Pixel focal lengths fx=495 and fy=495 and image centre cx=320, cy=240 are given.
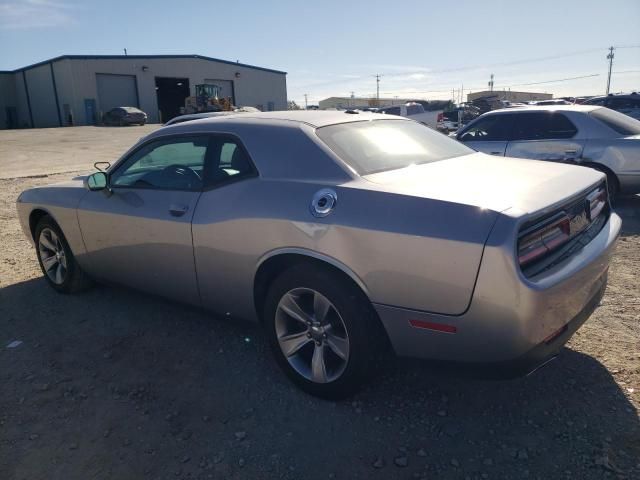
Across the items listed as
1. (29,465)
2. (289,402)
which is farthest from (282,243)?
(29,465)

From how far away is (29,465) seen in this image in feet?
8.20

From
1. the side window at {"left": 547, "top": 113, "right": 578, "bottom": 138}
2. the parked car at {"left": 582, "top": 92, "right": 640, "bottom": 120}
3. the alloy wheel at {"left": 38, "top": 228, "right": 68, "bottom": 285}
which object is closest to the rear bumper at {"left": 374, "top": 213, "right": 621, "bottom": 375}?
the alloy wheel at {"left": 38, "top": 228, "right": 68, "bottom": 285}

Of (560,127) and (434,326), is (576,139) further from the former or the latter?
(434,326)

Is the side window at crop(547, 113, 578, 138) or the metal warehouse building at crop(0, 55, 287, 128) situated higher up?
the metal warehouse building at crop(0, 55, 287, 128)

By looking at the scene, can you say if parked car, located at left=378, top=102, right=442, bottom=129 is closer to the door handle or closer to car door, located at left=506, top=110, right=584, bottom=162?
car door, located at left=506, top=110, right=584, bottom=162

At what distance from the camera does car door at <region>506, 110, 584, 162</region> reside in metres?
7.02

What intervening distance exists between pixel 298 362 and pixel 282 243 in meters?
0.75

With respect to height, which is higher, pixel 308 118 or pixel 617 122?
pixel 308 118

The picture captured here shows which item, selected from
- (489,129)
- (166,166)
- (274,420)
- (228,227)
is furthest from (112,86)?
(274,420)

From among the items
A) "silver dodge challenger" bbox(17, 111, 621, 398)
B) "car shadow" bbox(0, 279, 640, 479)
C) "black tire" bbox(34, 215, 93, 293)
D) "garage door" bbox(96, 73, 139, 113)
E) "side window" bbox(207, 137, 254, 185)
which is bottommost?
"car shadow" bbox(0, 279, 640, 479)

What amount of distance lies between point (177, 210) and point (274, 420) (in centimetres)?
152

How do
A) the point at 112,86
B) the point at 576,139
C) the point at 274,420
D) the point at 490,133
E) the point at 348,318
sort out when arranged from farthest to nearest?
the point at 112,86 < the point at 490,133 < the point at 576,139 < the point at 274,420 < the point at 348,318

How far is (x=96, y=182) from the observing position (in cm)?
382

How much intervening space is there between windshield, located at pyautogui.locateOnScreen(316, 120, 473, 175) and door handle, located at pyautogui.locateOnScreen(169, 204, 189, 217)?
1045 mm
